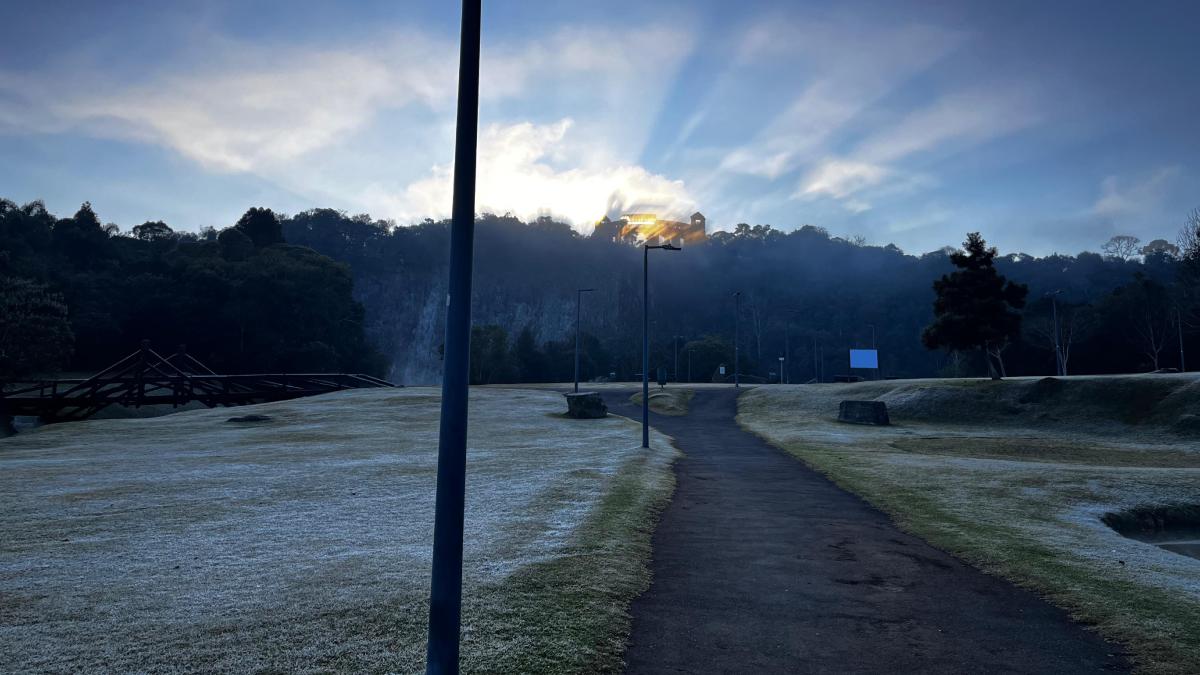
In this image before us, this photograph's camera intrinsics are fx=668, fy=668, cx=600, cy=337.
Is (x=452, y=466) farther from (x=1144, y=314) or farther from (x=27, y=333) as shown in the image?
(x=1144, y=314)

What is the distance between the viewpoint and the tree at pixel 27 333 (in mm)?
52938

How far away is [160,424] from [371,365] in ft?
236

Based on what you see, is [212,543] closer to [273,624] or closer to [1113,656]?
[273,624]

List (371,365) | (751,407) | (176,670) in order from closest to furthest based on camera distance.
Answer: (176,670) < (751,407) < (371,365)

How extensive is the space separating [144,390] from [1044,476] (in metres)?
65.2

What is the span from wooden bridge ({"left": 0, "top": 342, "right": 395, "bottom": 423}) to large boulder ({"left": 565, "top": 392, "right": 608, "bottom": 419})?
32670mm

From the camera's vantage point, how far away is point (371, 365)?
11469 cm

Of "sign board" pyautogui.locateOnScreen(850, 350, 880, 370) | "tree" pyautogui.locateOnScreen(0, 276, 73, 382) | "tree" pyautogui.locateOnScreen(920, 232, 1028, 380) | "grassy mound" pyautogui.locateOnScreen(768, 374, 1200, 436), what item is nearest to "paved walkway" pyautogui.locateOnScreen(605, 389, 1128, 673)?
"grassy mound" pyautogui.locateOnScreen(768, 374, 1200, 436)

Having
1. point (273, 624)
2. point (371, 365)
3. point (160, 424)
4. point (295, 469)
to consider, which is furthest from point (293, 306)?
point (273, 624)

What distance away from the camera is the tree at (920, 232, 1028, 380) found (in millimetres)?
58219

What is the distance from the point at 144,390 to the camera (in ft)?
190

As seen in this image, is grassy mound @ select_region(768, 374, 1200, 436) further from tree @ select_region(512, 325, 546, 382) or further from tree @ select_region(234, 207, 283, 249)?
tree @ select_region(234, 207, 283, 249)

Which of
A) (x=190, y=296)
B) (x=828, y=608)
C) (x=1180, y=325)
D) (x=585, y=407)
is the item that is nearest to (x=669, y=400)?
(x=585, y=407)

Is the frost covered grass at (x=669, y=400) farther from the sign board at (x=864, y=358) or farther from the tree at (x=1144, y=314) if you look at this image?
the tree at (x=1144, y=314)
